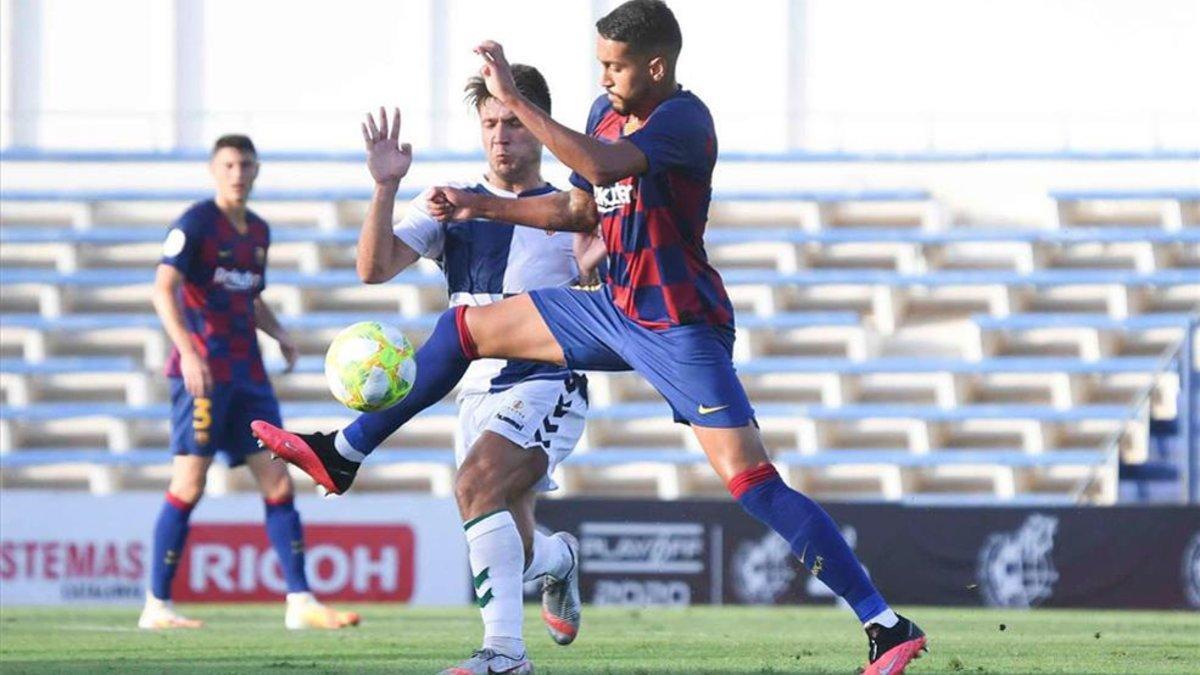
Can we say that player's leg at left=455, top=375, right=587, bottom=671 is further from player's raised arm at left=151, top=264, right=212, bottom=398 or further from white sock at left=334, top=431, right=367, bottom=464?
player's raised arm at left=151, top=264, right=212, bottom=398

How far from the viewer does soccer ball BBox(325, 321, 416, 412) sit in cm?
638

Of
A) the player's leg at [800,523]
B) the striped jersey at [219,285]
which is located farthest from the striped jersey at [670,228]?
the striped jersey at [219,285]

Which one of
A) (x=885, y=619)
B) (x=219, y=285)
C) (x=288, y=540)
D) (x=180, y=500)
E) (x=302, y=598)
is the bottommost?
(x=302, y=598)

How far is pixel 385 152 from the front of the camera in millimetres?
6496

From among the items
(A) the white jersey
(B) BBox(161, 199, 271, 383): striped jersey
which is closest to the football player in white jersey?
(A) the white jersey

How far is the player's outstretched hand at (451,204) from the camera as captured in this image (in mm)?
6277

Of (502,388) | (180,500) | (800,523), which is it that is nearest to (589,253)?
(502,388)

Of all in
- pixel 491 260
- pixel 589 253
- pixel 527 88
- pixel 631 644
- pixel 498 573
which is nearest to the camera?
pixel 498 573

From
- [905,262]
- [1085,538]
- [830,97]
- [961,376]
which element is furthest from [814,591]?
[830,97]

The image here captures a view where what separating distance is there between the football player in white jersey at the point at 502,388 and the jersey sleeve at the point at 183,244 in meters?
3.28

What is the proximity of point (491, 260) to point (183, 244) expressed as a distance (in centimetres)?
352

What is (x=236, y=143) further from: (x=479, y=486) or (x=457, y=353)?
(x=457, y=353)

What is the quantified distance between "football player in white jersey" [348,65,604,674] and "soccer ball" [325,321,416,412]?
191 millimetres

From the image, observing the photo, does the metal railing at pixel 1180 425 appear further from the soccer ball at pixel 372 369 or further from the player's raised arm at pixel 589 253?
the soccer ball at pixel 372 369
